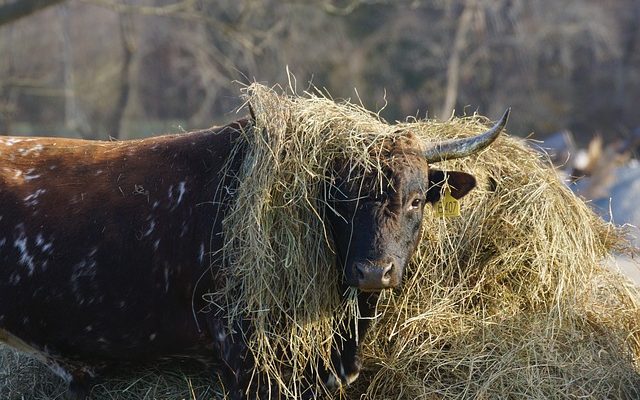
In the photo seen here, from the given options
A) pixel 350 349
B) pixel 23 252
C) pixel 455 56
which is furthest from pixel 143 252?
pixel 455 56

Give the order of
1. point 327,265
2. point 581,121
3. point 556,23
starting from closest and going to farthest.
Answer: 1. point 327,265
2. point 581,121
3. point 556,23

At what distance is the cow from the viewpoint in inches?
189

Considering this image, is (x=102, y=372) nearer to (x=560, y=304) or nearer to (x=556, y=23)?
(x=560, y=304)

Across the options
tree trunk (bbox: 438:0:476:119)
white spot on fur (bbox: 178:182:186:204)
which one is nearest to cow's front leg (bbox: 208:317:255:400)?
white spot on fur (bbox: 178:182:186:204)

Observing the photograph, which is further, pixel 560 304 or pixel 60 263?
pixel 560 304

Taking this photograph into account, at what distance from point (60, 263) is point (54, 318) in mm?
307

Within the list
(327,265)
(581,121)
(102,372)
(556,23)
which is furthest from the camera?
(556,23)

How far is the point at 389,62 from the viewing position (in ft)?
106

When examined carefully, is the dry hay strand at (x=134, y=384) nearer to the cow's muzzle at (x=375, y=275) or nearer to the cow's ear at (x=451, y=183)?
the cow's muzzle at (x=375, y=275)

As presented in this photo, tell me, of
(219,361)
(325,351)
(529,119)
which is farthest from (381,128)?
(529,119)

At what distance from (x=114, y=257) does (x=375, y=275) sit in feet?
4.88

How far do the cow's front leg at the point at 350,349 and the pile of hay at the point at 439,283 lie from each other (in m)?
0.10

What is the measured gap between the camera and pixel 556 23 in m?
31.4

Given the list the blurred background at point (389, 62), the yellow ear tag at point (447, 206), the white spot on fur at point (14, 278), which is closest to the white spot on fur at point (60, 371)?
the white spot on fur at point (14, 278)
